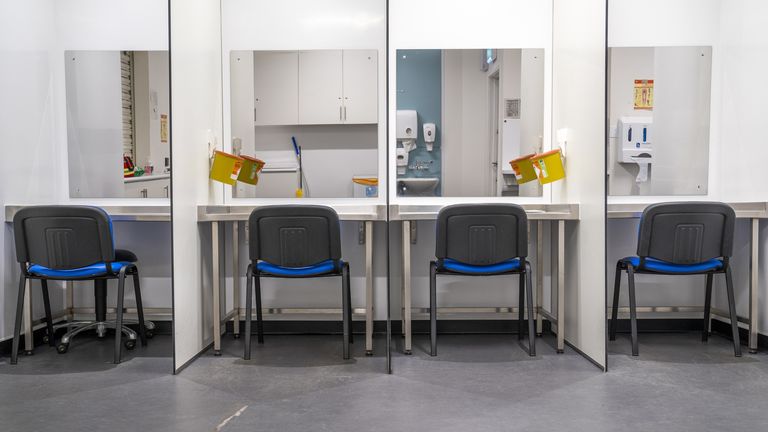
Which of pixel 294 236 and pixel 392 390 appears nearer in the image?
pixel 392 390

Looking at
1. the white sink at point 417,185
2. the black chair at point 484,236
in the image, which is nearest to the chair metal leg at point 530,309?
the black chair at point 484,236

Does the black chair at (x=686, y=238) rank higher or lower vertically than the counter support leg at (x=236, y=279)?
higher

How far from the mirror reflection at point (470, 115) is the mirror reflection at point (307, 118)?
0.24 m

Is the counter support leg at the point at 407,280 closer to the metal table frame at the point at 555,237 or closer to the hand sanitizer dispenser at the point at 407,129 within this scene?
the metal table frame at the point at 555,237

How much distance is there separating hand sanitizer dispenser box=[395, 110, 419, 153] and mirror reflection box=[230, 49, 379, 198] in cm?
15

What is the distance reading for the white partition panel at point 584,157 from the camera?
341 cm

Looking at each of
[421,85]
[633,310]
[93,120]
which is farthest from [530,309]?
[93,120]

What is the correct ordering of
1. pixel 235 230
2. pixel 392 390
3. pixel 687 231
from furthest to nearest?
pixel 235 230
pixel 687 231
pixel 392 390

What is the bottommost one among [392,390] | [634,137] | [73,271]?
[392,390]

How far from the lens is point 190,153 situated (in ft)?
12.0

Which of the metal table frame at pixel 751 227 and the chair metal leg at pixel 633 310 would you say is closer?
the chair metal leg at pixel 633 310

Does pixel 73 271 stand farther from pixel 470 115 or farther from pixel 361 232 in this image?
pixel 470 115

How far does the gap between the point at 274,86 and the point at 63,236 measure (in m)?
1.57


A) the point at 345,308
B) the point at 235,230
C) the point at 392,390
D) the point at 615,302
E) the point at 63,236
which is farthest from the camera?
the point at 235,230
